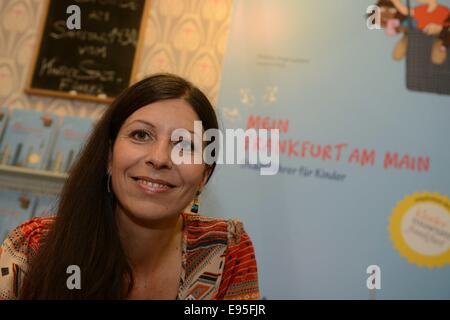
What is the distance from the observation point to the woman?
96 cm

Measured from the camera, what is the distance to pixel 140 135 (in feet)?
3.33

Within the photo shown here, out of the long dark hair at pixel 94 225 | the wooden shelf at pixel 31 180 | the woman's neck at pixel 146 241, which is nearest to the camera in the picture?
the long dark hair at pixel 94 225

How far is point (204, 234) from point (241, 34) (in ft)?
3.14

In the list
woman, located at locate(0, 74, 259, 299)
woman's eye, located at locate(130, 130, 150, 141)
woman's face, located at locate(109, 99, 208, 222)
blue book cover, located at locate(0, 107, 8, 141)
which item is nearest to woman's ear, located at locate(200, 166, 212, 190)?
woman, located at locate(0, 74, 259, 299)

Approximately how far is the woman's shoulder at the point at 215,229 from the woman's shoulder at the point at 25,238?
1.28 ft

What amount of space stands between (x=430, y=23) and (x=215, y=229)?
1308 millimetres

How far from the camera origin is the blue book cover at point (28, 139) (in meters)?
1.79

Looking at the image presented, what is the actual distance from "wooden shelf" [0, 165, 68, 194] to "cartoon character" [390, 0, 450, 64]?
5.13ft

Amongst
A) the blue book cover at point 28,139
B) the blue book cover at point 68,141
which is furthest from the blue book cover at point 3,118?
the blue book cover at point 68,141

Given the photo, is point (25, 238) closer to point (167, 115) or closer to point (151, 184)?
point (151, 184)

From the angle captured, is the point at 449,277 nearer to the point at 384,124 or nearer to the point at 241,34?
the point at 384,124

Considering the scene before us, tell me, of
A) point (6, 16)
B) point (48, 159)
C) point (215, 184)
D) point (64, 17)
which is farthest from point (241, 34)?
point (6, 16)

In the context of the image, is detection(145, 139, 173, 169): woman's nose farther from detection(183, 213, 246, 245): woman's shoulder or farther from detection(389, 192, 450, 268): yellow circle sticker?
detection(389, 192, 450, 268): yellow circle sticker

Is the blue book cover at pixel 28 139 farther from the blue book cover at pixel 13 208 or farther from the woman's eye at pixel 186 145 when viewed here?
the woman's eye at pixel 186 145
